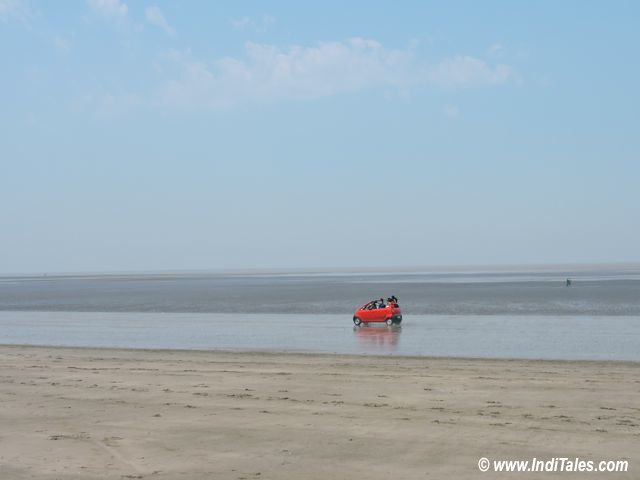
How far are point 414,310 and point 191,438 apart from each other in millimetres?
46152

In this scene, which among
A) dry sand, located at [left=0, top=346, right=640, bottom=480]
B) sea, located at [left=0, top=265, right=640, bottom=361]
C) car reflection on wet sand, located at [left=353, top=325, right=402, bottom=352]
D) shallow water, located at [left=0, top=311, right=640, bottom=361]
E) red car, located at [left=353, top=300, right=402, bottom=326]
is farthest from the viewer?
red car, located at [left=353, top=300, right=402, bottom=326]

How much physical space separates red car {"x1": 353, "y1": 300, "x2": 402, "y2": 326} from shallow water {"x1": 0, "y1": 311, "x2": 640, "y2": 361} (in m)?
0.64

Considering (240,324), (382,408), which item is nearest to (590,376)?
(382,408)

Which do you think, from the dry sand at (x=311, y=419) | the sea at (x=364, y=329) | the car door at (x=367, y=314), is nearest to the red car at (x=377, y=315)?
the car door at (x=367, y=314)

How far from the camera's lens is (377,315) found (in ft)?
150

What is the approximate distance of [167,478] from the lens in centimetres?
1154

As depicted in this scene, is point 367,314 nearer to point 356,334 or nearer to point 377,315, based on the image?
point 377,315

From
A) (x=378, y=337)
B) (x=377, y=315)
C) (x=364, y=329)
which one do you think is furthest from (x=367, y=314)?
(x=378, y=337)

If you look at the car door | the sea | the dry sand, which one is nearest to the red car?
the car door

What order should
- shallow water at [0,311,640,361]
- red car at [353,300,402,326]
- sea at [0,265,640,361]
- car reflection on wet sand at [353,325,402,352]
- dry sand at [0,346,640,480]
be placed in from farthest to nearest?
red car at [353,300,402,326], car reflection on wet sand at [353,325,402,352], sea at [0,265,640,361], shallow water at [0,311,640,361], dry sand at [0,346,640,480]

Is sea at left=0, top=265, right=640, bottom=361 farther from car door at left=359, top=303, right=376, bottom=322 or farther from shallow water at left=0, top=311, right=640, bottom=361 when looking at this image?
car door at left=359, top=303, right=376, bottom=322

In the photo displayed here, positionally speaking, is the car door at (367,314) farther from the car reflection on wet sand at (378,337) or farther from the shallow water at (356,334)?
the shallow water at (356,334)

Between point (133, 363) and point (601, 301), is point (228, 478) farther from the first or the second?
point (601, 301)

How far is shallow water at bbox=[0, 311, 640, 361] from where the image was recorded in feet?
105
